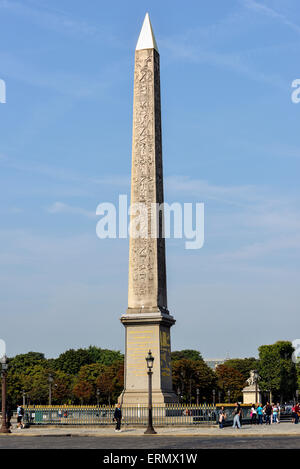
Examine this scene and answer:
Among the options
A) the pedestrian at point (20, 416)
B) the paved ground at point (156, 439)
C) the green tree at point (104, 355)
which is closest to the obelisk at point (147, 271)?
the paved ground at point (156, 439)

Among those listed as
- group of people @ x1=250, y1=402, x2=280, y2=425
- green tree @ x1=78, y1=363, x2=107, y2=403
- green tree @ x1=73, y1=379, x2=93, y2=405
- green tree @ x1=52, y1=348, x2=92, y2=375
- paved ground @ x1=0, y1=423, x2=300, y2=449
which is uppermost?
green tree @ x1=52, y1=348, x2=92, y2=375

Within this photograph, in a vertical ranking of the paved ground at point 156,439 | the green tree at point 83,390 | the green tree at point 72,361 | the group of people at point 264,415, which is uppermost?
the green tree at point 72,361

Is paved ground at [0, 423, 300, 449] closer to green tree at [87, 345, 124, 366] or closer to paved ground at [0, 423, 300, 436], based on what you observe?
paved ground at [0, 423, 300, 436]

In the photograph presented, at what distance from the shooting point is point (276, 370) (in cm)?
10188

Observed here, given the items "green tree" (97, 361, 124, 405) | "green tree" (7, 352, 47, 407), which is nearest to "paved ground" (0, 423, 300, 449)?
"green tree" (97, 361, 124, 405)

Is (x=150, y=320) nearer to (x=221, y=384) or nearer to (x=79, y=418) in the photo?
(x=79, y=418)

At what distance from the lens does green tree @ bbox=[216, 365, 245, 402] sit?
11912 centimetres

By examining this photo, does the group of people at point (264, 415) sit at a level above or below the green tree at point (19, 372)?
below

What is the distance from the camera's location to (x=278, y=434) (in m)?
31.6

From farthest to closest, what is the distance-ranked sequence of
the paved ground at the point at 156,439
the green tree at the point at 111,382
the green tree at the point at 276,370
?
→ the green tree at the point at 276,370 < the green tree at the point at 111,382 < the paved ground at the point at 156,439

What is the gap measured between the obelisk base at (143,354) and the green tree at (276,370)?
61.2 meters

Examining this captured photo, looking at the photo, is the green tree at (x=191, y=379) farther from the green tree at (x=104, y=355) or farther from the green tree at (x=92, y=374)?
the green tree at (x=104, y=355)

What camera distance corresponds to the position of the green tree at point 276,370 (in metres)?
102
